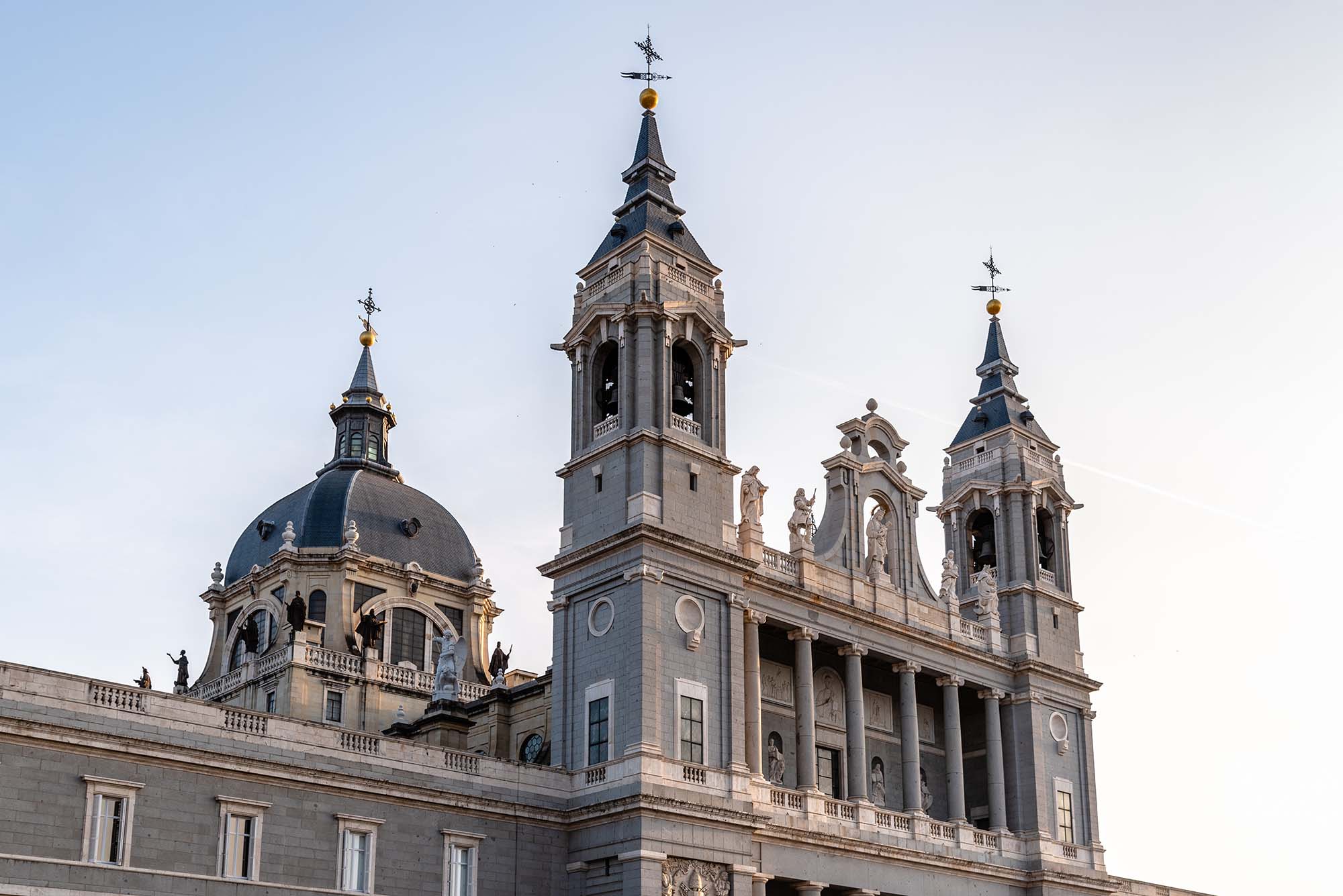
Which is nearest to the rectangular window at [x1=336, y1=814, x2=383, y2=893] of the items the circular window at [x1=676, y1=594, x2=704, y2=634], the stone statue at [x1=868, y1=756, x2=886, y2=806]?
the circular window at [x1=676, y1=594, x2=704, y2=634]

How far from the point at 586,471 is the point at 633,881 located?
1300 cm

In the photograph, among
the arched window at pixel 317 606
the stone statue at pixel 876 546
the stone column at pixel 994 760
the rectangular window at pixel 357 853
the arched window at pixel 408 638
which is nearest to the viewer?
the rectangular window at pixel 357 853

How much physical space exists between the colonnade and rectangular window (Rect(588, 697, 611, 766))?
17.6 feet

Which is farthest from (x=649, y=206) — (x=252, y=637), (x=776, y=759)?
(x=252, y=637)

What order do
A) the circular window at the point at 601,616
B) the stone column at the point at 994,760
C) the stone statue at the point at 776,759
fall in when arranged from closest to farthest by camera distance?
the circular window at the point at 601,616, the stone statue at the point at 776,759, the stone column at the point at 994,760

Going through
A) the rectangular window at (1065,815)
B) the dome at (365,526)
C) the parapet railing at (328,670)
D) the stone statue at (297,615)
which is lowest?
the rectangular window at (1065,815)

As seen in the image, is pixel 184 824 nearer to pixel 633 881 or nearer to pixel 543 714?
pixel 633 881

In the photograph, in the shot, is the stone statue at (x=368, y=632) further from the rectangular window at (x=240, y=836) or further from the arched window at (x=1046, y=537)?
the rectangular window at (x=240, y=836)

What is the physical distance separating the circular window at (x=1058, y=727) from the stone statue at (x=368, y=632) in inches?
1298

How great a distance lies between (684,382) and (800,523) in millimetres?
6909

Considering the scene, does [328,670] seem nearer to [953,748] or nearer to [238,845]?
[953,748]

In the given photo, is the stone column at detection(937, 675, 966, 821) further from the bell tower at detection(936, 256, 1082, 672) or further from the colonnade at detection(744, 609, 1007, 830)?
the bell tower at detection(936, 256, 1082, 672)

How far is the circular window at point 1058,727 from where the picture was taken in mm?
60594

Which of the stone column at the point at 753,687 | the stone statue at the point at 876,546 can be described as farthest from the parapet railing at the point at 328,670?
the stone column at the point at 753,687
